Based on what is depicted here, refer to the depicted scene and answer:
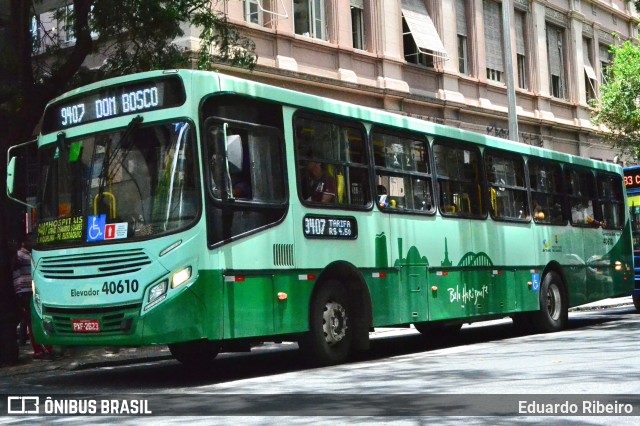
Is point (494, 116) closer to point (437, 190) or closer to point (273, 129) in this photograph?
point (437, 190)

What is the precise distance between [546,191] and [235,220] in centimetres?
824

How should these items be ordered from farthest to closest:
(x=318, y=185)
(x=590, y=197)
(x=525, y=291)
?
1. (x=590, y=197)
2. (x=525, y=291)
3. (x=318, y=185)

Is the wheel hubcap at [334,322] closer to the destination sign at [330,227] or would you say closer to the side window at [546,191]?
the destination sign at [330,227]

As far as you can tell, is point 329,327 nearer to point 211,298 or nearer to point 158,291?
point 211,298

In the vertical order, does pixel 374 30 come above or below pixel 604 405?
above

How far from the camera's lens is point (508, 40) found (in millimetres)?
23156

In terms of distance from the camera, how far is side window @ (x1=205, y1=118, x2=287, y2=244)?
33.7 ft

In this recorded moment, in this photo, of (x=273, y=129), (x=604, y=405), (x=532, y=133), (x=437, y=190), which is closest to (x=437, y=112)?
(x=532, y=133)

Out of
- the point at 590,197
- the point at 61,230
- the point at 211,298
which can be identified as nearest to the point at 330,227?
the point at 211,298

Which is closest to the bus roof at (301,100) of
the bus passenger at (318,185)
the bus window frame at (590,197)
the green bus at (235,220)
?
the green bus at (235,220)

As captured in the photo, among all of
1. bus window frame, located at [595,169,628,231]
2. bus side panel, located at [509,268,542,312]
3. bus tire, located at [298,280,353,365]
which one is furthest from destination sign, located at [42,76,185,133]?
bus window frame, located at [595,169,628,231]

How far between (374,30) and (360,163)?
544 inches

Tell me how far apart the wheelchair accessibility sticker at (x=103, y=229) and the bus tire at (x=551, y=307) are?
28.5 feet

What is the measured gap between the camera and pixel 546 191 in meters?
17.2
